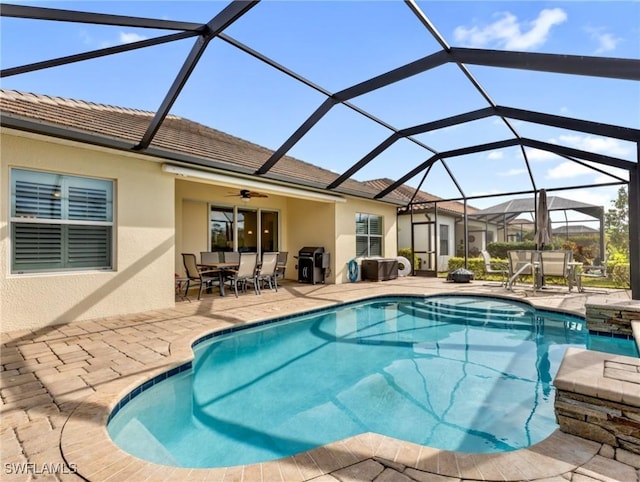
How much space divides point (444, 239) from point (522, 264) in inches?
348

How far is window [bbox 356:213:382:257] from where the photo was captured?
1324 cm

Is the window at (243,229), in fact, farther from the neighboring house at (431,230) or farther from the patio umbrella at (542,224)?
the patio umbrella at (542,224)

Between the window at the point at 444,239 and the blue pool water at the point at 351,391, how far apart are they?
12.0 metres

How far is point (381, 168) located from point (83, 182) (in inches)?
334

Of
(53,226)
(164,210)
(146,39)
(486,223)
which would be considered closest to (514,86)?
(146,39)

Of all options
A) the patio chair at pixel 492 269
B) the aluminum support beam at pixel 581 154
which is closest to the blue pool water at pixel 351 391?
the patio chair at pixel 492 269

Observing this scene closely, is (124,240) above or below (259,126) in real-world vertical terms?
below

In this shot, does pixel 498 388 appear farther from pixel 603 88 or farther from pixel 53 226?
pixel 53 226

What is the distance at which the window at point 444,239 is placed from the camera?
18688mm

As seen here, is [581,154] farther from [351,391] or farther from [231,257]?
[231,257]

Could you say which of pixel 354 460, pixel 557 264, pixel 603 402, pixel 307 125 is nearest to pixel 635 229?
pixel 557 264

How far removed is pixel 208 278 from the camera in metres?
8.64

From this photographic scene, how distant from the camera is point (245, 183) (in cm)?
→ 876

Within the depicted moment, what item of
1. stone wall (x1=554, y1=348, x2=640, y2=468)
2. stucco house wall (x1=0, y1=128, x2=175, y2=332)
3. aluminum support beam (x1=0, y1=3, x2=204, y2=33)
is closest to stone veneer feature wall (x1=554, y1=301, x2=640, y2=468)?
stone wall (x1=554, y1=348, x2=640, y2=468)
